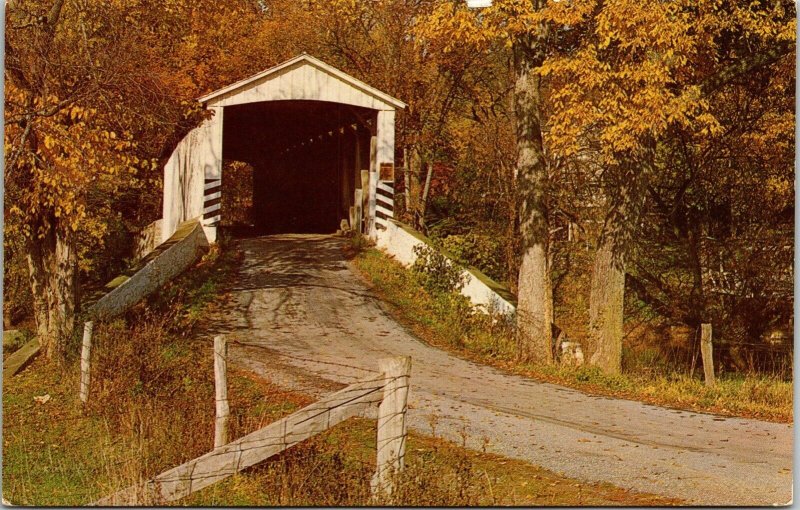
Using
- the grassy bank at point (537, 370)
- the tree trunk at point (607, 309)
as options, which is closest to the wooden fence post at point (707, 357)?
the grassy bank at point (537, 370)

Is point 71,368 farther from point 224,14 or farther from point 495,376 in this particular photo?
point 224,14

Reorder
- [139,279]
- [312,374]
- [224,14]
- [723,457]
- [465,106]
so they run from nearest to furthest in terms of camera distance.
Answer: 1. [723,457]
2. [312,374]
3. [139,279]
4. [224,14]
5. [465,106]

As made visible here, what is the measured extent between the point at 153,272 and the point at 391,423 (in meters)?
8.89

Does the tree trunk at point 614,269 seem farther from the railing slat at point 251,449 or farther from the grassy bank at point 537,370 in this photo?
the railing slat at point 251,449

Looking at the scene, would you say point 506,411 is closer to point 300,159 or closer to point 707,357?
point 707,357

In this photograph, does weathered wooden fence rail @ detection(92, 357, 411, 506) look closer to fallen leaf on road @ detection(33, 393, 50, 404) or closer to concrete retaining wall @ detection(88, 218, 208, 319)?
fallen leaf on road @ detection(33, 393, 50, 404)

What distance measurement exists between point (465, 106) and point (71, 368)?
60.2 feet

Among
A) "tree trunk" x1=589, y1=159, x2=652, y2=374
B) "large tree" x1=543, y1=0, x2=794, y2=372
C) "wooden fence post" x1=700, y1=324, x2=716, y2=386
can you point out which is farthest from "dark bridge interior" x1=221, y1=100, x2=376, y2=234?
"wooden fence post" x1=700, y1=324, x2=716, y2=386

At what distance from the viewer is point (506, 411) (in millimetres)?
10094

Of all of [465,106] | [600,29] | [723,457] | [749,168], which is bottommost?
[723,457]

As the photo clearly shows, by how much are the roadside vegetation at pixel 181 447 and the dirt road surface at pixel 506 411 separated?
409mm

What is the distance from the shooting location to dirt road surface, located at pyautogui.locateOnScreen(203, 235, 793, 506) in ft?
25.2

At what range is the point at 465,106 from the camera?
27078 millimetres

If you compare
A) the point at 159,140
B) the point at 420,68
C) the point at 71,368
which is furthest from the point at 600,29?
the point at 420,68
